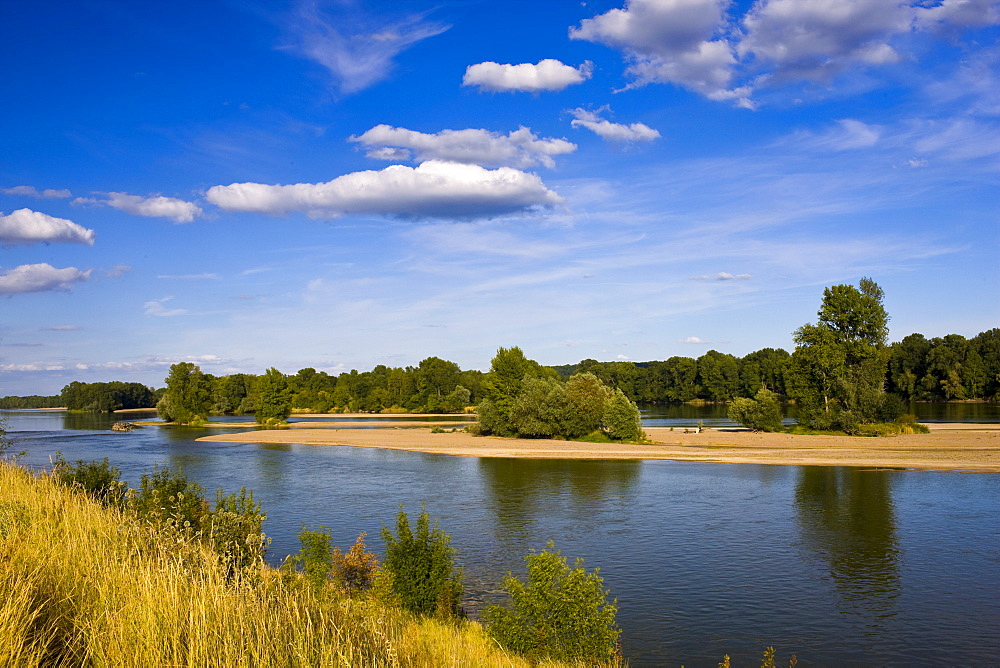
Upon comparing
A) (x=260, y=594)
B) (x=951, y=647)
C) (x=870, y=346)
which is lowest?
(x=951, y=647)

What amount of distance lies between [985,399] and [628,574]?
427 feet

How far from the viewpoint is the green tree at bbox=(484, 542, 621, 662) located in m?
12.0

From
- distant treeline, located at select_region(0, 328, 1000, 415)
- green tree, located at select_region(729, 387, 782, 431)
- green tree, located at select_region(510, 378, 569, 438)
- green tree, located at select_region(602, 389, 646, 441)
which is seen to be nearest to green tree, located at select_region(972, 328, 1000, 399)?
distant treeline, located at select_region(0, 328, 1000, 415)

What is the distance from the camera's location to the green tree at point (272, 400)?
10119 centimetres

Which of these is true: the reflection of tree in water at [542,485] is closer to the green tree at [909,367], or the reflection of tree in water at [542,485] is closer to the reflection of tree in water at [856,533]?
the reflection of tree in water at [856,533]

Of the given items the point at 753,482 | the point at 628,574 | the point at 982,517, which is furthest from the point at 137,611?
the point at 753,482

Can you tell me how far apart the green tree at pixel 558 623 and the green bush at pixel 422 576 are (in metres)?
2.11

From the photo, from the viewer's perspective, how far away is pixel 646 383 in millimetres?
163750

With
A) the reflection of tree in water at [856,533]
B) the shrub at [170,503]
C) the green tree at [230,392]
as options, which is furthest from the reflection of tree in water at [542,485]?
the green tree at [230,392]

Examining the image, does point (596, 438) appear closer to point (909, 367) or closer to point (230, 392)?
point (909, 367)

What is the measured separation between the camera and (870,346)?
6550cm

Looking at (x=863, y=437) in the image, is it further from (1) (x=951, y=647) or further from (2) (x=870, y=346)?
(1) (x=951, y=647)

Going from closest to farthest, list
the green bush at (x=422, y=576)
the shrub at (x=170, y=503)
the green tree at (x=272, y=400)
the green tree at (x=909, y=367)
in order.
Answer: the shrub at (x=170, y=503), the green bush at (x=422, y=576), the green tree at (x=272, y=400), the green tree at (x=909, y=367)

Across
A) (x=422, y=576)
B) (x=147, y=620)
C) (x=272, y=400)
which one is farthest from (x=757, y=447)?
(x=272, y=400)
